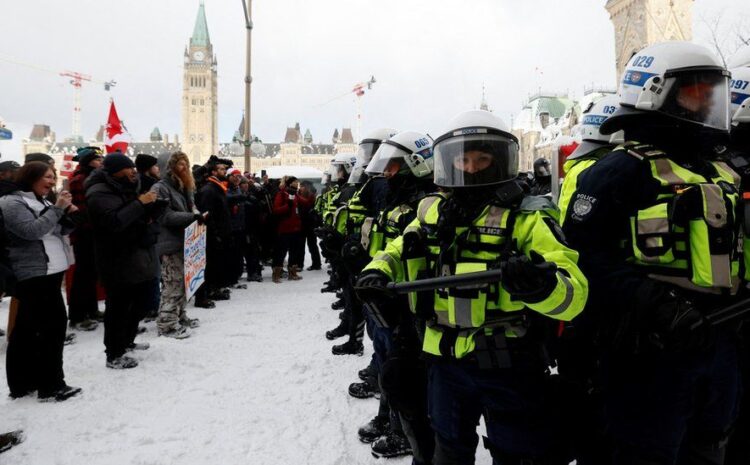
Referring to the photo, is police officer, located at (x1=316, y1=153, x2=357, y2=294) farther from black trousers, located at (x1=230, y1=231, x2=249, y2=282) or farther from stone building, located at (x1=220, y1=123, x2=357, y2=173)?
stone building, located at (x1=220, y1=123, x2=357, y2=173)

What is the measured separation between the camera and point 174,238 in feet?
20.5

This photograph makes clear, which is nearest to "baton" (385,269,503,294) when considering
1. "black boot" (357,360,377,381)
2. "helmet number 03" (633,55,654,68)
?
"helmet number 03" (633,55,654,68)

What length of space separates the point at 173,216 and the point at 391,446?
4.10 m

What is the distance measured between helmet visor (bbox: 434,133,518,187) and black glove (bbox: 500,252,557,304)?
620 millimetres

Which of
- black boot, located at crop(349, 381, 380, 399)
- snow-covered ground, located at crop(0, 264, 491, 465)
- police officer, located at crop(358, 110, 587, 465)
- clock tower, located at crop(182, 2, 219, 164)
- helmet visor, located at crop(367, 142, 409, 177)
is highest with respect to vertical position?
clock tower, located at crop(182, 2, 219, 164)

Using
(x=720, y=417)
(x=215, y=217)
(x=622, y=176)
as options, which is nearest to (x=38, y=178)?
(x=215, y=217)

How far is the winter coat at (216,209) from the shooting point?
7.47m


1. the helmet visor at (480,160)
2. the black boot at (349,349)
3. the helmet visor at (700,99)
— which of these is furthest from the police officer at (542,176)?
the helmet visor at (480,160)

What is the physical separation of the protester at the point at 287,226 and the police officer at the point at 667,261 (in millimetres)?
8485

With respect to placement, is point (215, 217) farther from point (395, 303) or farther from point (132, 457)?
point (395, 303)

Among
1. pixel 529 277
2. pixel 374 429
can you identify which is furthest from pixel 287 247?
pixel 529 277

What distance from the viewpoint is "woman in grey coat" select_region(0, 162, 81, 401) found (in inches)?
157

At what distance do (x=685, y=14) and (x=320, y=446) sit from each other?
36853mm

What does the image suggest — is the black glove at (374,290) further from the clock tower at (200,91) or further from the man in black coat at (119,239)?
the clock tower at (200,91)
